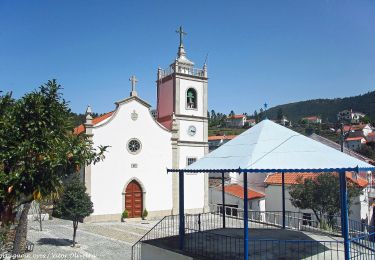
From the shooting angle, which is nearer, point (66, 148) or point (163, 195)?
point (66, 148)

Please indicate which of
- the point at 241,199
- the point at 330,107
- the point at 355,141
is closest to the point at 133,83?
the point at 241,199

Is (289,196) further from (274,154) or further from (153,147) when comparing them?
(274,154)

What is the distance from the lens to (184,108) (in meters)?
29.3

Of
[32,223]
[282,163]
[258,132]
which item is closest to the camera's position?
[282,163]

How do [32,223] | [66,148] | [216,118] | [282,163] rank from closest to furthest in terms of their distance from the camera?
[282,163] → [66,148] → [32,223] → [216,118]

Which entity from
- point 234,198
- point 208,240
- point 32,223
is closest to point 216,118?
point 234,198

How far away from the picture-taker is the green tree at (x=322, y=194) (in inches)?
830

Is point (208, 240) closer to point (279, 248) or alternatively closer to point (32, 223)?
point (279, 248)

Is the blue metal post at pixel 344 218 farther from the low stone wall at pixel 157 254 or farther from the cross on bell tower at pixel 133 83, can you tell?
the cross on bell tower at pixel 133 83

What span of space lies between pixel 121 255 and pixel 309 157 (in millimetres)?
11077

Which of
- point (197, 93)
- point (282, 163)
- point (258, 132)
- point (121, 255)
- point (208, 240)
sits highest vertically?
point (197, 93)

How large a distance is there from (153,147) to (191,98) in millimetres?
5357

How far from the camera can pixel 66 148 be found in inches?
368

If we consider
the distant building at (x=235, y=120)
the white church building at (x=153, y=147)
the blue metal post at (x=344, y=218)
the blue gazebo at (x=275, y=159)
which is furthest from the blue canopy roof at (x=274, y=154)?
the distant building at (x=235, y=120)
